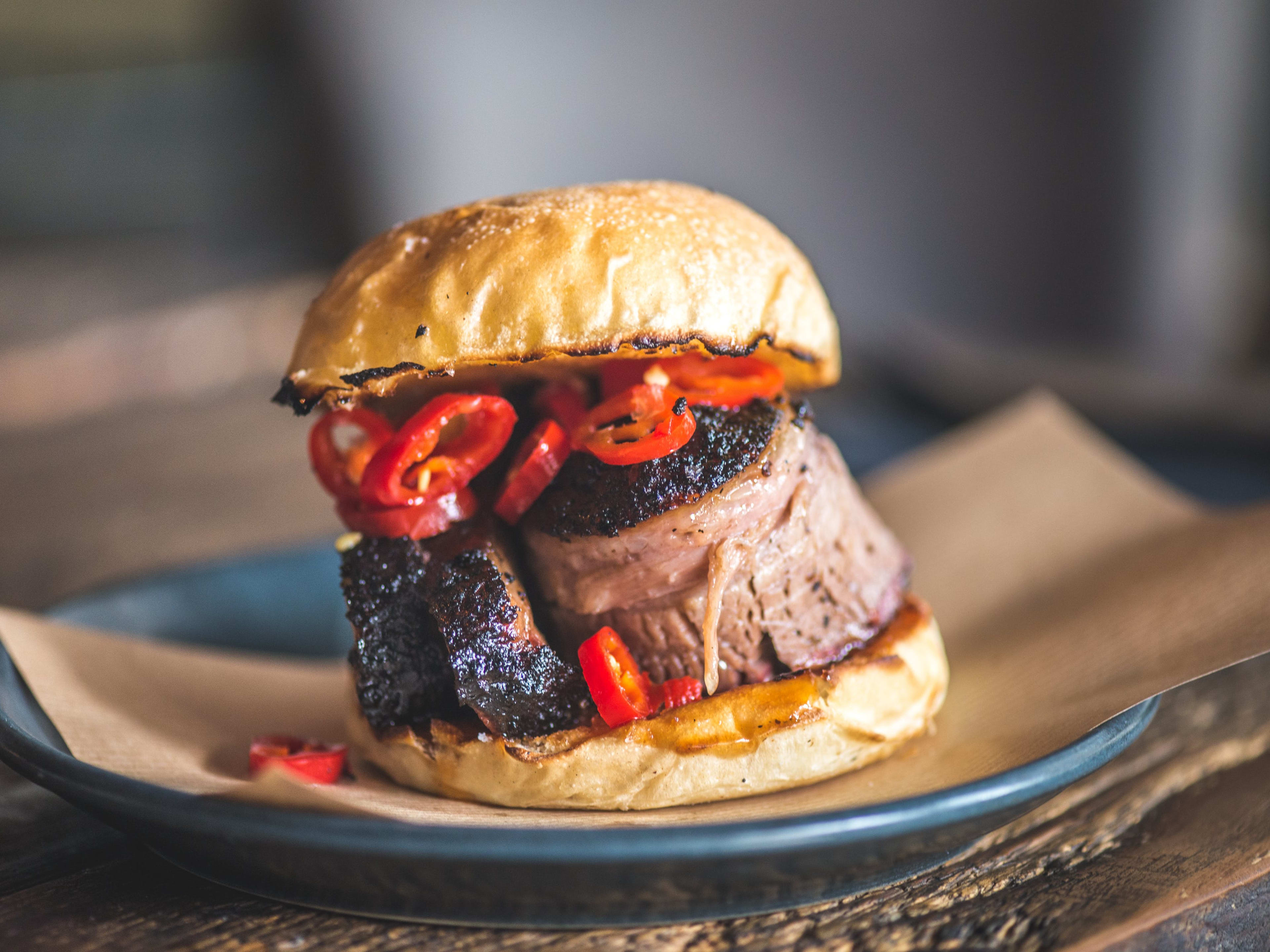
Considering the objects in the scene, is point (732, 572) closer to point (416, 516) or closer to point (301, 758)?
point (416, 516)

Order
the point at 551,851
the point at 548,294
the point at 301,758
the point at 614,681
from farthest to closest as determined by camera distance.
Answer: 1. the point at 301,758
2. the point at 614,681
3. the point at 548,294
4. the point at 551,851

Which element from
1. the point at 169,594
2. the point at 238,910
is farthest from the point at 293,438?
the point at 238,910

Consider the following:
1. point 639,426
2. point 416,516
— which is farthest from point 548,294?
point 416,516

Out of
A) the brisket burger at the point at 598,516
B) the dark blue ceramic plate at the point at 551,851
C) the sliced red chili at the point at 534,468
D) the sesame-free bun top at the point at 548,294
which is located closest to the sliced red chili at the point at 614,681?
the brisket burger at the point at 598,516

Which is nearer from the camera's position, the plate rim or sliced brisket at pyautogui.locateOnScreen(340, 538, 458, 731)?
the plate rim

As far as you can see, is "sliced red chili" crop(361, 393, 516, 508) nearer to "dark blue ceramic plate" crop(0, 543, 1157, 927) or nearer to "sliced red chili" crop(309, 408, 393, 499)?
"sliced red chili" crop(309, 408, 393, 499)

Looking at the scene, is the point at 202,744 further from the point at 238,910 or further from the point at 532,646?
the point at 532,646

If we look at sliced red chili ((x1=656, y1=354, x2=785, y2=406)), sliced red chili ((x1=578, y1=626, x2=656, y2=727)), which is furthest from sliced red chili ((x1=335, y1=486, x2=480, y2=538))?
sliced red chili ((x1=656, y1=354, x2=785, y2=406))
